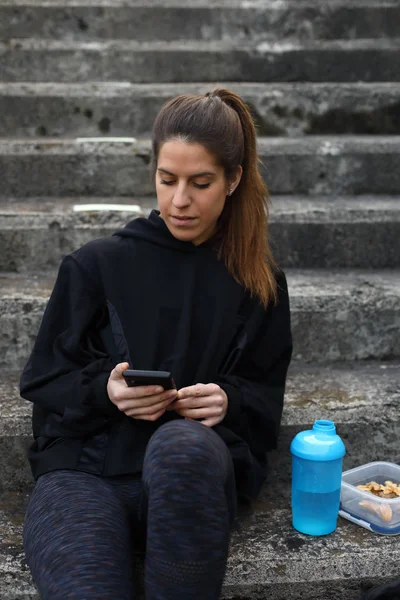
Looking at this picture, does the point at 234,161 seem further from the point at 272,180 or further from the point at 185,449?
the point at 272,180

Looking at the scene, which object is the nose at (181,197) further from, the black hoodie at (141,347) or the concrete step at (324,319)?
the concrete step at (324,319)

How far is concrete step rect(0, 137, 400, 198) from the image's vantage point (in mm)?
3240

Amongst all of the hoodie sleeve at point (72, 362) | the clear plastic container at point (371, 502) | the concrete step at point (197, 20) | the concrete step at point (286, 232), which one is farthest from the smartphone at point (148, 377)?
the concrete step at point (197, 20)

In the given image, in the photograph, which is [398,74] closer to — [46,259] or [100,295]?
[46,259]

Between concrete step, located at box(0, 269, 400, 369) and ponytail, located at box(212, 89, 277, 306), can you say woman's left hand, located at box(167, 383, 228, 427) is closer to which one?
ponytail, located at box(212, 89, 277, 306)

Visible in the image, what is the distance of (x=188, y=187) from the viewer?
1.99 meters

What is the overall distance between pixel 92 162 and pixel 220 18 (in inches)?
54.9

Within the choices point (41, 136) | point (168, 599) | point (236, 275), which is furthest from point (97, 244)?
point (41, 136)

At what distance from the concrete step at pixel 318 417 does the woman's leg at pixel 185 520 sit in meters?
0.66

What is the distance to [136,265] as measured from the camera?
82.7 inches

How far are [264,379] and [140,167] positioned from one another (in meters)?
1.39

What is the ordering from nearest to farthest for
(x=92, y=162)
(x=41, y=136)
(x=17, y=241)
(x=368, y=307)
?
(x=368, y=307), (x=17, y=241), (x=92, y=162), (x=41, y=136)

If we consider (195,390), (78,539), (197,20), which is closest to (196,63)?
(197,20)

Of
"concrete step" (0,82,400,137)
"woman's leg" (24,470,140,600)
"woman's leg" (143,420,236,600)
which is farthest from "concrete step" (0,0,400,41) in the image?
"woman's leg" (143,420,236,600)
